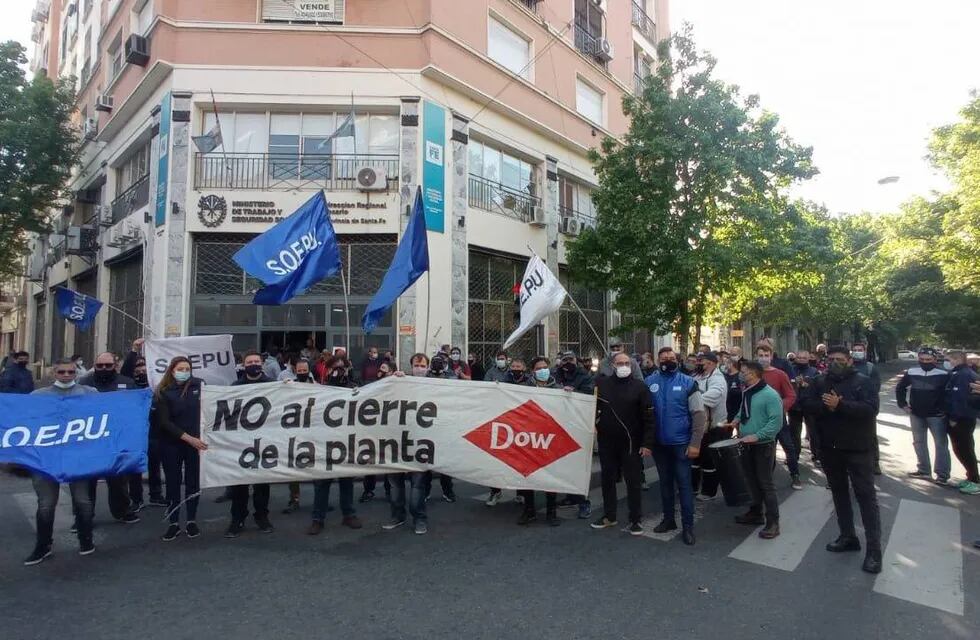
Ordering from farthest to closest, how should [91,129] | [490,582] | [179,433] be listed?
[91,129], [179,433], [490,582]

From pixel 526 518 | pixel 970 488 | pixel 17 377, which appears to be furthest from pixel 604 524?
pixel 17 377

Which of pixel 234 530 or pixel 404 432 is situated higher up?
pixel 404 432

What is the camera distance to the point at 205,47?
45.5 ft

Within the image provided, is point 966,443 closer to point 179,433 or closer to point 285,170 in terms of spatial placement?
point 179,433

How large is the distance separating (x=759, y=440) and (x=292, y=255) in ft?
20.5

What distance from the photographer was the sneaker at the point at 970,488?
7.40 m

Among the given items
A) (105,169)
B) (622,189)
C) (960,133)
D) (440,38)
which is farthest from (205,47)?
(960,133)

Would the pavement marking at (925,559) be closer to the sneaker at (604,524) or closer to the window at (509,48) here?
the sneaker at (604,524)

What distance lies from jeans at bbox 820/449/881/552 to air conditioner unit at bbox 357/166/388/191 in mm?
10840

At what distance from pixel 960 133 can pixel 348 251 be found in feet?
81.0

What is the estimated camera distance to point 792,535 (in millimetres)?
5824

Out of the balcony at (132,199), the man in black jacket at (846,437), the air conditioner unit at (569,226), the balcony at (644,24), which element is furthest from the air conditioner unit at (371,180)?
the balcony at (644,24)

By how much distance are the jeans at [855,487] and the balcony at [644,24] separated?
2188 cm

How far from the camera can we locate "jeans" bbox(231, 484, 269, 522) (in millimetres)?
5855
